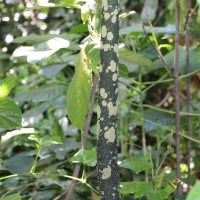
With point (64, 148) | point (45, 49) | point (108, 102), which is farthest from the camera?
point (64, 148)

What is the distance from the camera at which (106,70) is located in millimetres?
581

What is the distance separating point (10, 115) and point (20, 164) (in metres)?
0.48

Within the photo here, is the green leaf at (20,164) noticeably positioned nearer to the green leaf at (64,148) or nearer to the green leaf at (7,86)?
the green leaf at (64,148)

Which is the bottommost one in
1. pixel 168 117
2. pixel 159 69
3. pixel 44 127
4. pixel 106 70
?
pixel 44 127

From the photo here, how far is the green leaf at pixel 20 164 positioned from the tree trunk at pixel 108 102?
0.57 metres

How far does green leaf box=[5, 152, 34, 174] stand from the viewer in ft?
3.76

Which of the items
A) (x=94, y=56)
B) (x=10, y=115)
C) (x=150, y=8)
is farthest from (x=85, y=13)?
(x=150, y=8)

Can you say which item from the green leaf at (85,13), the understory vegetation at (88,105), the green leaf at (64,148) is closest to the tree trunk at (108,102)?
the understory vegetation at (88,105)

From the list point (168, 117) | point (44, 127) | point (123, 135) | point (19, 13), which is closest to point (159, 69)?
point (168, 117)

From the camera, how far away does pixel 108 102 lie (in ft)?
1.92

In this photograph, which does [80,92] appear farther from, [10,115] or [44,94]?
[44,94]

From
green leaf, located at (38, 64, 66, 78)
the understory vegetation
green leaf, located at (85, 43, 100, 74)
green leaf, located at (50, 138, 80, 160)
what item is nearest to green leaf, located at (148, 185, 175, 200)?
the understory vegetation

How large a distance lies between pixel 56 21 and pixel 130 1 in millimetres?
395

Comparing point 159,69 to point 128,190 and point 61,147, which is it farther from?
point 128,190
